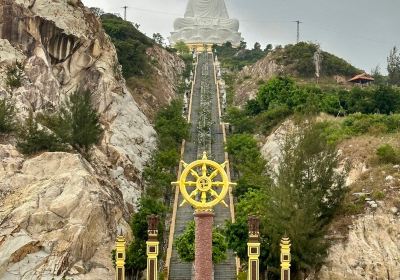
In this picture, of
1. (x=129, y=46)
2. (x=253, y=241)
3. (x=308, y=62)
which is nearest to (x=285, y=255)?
(x=253, y=241)

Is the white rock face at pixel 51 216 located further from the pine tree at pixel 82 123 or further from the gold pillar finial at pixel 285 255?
the gold pillar finial at pixel 285 255

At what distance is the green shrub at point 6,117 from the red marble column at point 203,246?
16481 mm

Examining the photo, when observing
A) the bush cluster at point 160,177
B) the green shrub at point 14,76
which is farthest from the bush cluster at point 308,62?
the green shrub at point 14,76

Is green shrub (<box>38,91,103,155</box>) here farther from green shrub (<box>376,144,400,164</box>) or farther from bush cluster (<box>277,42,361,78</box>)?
bush cluster (<box>277,42,361,78</box>)

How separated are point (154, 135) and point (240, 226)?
18029 millimetres

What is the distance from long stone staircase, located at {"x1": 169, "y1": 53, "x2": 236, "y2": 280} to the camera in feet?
113

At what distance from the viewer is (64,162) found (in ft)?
114

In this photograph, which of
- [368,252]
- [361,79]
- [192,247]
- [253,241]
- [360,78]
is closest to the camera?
[253,241]

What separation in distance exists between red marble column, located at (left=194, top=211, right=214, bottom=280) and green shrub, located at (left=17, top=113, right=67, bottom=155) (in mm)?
14753

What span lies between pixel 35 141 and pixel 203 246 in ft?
49.2

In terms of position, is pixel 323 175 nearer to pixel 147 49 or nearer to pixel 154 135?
pixel 154 135

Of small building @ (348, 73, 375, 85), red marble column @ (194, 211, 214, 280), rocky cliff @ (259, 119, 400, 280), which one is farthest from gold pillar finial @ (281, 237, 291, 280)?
small building @ (348, 73, 375, 85)

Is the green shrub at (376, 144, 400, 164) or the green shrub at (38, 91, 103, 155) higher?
the green shrub at (38, 91, 103, 155)

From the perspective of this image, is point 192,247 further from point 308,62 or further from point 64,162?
point 308,62
